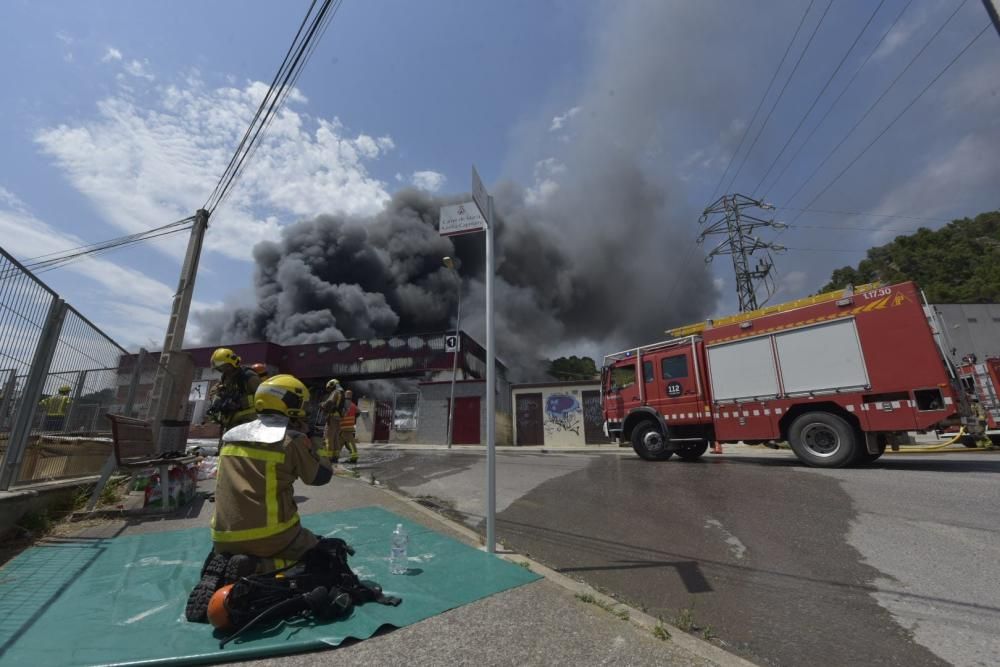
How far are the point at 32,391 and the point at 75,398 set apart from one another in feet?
3.09

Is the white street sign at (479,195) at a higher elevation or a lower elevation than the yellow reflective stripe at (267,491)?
higher

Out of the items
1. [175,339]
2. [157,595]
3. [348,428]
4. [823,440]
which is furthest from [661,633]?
[175,339]

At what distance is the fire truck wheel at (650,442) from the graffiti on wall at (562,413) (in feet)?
32.4

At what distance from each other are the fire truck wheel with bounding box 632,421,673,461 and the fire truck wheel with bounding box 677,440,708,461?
0.79ft

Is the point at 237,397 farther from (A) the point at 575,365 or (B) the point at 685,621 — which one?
(A) the point at 575,365

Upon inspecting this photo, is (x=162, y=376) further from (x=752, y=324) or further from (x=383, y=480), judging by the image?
(x=752, y=324)

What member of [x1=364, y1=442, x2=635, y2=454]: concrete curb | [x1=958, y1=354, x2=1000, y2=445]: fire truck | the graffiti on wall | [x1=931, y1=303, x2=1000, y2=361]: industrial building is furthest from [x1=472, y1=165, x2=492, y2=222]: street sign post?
[x1=931, y1=303, x2=1000, y2=361]: industrial building

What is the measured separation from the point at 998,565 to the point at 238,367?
6.53 metres

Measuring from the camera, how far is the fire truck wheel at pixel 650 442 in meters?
8.65

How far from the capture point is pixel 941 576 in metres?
2.86

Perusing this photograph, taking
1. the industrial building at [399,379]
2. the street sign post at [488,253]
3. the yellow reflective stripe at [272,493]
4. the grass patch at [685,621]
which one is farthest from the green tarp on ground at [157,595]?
the industrial building at [399,379]

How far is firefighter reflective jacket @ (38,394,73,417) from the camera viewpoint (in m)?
4.04

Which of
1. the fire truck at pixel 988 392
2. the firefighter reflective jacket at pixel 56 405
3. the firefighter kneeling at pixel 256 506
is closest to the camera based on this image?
the firefighter kneeling at pixel 256 506

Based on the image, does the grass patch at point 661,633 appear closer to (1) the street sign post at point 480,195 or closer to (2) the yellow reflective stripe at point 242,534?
(2) the yellow reflective stripe at point 242,534
